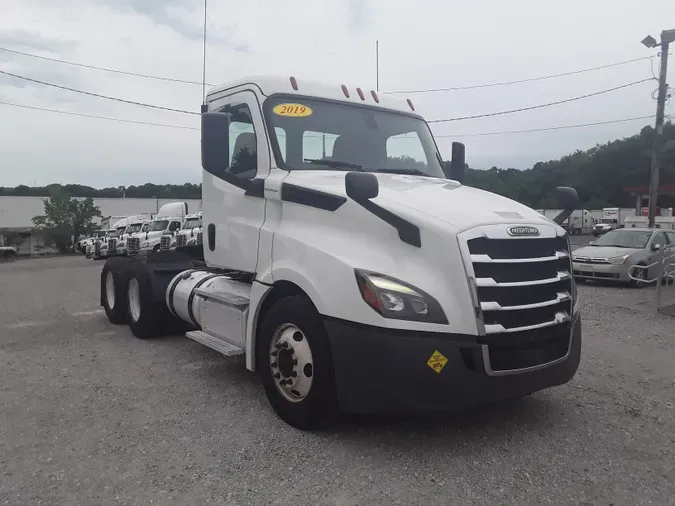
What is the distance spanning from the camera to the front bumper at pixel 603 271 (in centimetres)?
1369

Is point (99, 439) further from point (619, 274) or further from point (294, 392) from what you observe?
point (619, 274)

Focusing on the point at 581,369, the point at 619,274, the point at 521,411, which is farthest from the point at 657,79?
the point at 521,411

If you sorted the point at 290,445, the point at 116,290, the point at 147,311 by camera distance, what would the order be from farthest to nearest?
the point at 116,290, the point at 147,311, the point at 290,445

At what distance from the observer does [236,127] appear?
5.35m

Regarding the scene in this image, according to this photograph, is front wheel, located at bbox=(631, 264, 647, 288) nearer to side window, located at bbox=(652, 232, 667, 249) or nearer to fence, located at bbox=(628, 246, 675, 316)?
fence, located at bbox=(628, 246, 675, 316)

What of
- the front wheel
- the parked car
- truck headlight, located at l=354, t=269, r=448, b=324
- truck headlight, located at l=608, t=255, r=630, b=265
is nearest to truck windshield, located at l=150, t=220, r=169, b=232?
the parked car

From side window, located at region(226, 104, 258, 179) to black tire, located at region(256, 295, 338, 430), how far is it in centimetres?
141

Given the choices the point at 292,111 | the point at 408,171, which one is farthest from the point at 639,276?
the point at 292,111

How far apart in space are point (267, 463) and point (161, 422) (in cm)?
123

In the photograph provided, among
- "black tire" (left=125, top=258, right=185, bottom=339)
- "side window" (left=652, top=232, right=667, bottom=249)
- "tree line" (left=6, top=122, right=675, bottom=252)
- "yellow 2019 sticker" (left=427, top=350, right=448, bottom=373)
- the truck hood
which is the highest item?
"tree line" (left=6, top=122, right=675, bottom=252)

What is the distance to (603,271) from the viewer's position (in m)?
13.9

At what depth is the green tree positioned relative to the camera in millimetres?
46094

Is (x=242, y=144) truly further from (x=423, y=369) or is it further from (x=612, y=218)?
(x=612, y=218)

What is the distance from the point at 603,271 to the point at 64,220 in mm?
43776
